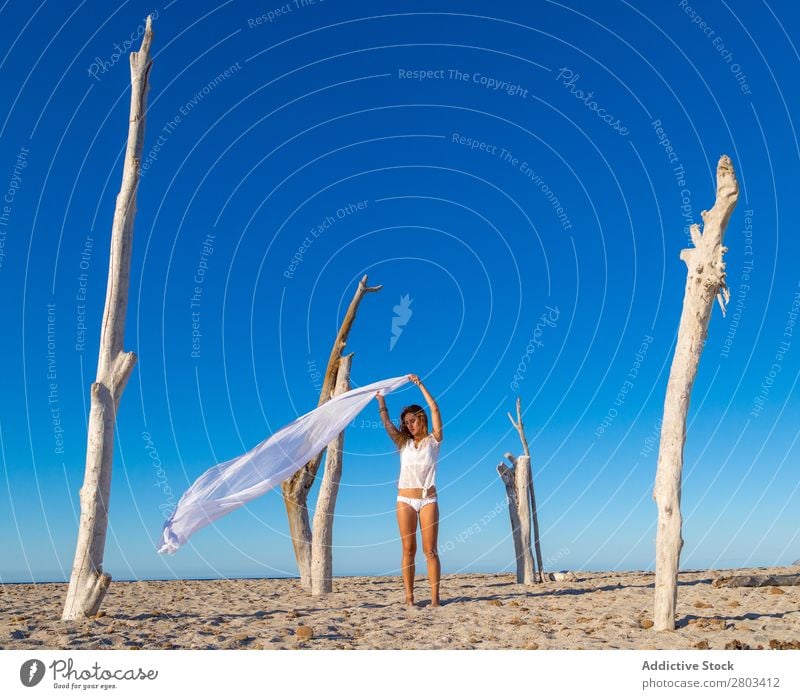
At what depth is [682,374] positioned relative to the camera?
10211 millimetres

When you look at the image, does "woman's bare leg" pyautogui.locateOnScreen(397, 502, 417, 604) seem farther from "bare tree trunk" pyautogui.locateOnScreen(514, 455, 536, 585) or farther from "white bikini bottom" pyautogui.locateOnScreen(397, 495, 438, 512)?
"bare tree trunk" pyautogui.locateOnScreen(514, 455, 536, 585)

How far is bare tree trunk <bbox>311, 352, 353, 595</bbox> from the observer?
16062 mm

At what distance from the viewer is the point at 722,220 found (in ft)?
33.8

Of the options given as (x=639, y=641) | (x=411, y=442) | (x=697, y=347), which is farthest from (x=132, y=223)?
(x=639, y=641)

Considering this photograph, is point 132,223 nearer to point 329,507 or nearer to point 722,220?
point 329,507

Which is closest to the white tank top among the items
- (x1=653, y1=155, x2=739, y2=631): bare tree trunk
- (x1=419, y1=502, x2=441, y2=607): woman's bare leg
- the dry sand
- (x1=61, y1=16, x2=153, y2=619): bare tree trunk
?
(x1=419, y1=502, x2=441, y2=607): woman's bare leg

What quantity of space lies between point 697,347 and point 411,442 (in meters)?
4.23

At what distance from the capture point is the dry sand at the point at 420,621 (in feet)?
30.8

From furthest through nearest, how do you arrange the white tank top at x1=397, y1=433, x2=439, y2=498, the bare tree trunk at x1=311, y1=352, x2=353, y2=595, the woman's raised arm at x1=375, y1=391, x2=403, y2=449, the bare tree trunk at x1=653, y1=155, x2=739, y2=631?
the bare tree trunk at x1=311, y1=352, x2=353, y2=595
the woman's raised arm at x1=375, y1=391, x2=403, y2=449
the white tank top at x1=397, y1=433, x2=439, y2=498
the bare tree trunk at x1=653, y1=155, x2=739, y2=631

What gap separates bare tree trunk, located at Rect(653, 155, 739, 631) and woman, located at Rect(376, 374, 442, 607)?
327 cm

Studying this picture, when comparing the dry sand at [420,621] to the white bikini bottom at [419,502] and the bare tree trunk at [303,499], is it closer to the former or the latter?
the bare tree trunk at [303,499]

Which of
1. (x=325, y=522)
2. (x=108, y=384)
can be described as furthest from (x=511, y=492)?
(x=108, y=384)

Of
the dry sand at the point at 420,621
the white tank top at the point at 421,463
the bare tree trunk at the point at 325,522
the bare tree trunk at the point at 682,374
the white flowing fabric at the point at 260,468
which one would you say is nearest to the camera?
the dry sand at the point at 420,621

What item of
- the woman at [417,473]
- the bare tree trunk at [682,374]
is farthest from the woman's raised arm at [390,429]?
the bare tree trunk at [682,374]
